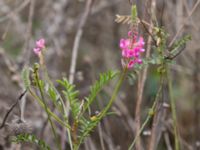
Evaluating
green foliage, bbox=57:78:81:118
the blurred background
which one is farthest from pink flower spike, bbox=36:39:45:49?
the blurred background

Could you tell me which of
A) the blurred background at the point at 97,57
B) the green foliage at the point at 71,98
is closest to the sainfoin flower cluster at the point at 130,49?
the green foliage at the point at 71,98

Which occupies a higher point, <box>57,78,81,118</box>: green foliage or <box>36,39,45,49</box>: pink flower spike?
<box>36,39,45,49</box>: pink flower spike

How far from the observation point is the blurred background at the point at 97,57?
1.94 m

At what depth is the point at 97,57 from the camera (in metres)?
3.62

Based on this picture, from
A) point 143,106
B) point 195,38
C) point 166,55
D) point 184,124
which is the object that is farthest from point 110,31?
point 166,55

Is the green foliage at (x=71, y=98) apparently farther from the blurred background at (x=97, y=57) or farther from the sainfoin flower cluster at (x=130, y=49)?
the blurred background at (x=97, y=57)

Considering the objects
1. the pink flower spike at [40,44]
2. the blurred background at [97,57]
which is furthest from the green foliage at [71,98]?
the blurred background at [97,57]

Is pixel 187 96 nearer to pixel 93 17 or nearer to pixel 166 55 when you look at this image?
pixel 93 17

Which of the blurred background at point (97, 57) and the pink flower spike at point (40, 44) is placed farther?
the blurred background at point (97, 57)

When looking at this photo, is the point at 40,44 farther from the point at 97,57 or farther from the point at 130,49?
the point at 97,57

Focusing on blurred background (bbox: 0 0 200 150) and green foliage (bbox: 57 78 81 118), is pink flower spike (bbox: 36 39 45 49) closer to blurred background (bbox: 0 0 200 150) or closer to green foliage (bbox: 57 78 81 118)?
green foliage (bbox: 57 78 81 118)

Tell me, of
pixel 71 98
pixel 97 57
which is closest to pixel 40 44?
pixel 71 98

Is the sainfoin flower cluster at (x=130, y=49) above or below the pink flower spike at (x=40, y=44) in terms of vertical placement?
below

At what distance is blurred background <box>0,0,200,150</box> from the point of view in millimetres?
1944
